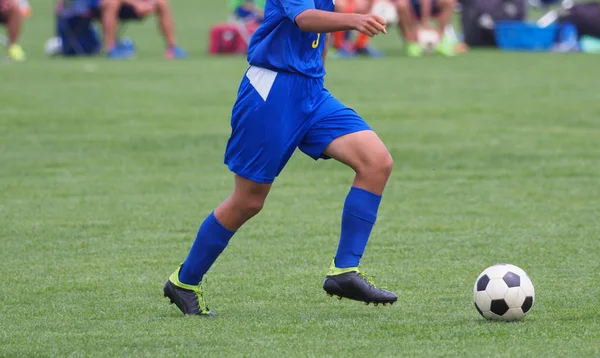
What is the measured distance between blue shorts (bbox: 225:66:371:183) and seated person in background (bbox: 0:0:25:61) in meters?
14.4

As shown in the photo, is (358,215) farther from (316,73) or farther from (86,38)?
(86,38)

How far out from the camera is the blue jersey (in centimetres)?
544

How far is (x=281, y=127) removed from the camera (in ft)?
17.8

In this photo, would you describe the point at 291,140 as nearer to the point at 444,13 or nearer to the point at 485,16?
the point at 444,13

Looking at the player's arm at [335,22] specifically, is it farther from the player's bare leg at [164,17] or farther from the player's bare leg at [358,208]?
the player's bare leg at [164,17]

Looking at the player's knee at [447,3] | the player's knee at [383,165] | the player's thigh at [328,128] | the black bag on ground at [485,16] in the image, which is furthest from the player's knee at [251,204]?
the black bag on ground at [485,16]

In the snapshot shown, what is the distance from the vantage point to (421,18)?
21625mm

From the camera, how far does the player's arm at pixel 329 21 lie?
509 centimetres

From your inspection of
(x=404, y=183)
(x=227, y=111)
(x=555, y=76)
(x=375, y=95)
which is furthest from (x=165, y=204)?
(x=555, y=76)

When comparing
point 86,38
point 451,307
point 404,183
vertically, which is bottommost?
point 86,38

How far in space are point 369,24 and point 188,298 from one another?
1556 millimetres

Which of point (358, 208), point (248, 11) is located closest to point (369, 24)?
point (358, 208)

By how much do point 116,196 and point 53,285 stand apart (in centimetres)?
300

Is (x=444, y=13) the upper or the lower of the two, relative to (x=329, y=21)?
lower
